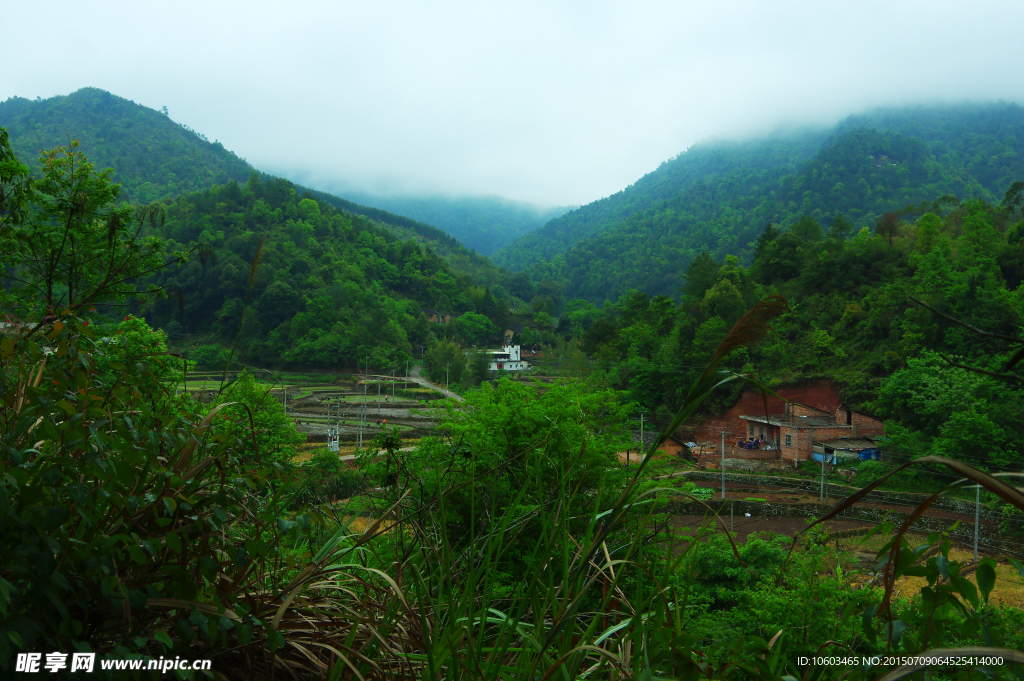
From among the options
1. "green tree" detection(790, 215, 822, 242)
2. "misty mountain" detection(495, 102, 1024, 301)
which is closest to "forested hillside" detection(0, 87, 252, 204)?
"misty mountain" detection(495, 102, 1024, 301)

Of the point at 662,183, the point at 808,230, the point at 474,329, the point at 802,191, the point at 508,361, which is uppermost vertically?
the point at 662,183

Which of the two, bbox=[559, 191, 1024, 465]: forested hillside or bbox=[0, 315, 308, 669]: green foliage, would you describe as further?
bbox=[559, 191, 1024, 465]: forested hillside

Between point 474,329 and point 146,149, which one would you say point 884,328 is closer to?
point 474,329

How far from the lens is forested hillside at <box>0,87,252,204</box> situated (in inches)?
2483

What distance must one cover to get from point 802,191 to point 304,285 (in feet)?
184

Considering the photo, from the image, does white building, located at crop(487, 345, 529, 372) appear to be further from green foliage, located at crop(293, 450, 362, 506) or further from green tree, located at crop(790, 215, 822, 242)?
green foliage, located at crop(293, 450, 362, 506)

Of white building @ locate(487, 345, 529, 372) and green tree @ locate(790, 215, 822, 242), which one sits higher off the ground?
green tree @ locate(790, 215, 822, 242)

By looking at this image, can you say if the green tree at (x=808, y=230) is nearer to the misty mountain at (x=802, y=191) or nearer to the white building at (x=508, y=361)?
the misty mountain at (x=802, y=191)

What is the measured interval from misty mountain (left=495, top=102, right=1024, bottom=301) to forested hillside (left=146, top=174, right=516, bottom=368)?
69.0 ft

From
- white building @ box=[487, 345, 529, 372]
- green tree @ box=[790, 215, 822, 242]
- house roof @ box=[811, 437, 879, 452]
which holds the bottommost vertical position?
house roof @ box=[811, 437, 879, 452]

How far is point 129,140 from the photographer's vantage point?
7394cm

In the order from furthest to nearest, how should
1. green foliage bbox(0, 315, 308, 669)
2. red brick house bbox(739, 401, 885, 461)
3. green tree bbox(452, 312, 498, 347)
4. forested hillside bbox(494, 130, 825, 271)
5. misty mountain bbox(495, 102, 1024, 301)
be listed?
forested hillside bbox(494, 130, 825, 271)
misty mountain bbox(495, 102, 1024, 301)
green tree bbox(452, 312, 498, 347)
red brick house bbox(739, 401, 885, 461)
green foliage bbox(0, 315, 308, 669)

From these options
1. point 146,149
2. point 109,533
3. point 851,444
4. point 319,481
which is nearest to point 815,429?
point 851,444

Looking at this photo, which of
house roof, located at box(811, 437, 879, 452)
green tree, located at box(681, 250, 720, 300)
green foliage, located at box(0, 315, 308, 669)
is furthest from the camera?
green tree, located at box(681, 250, 720, 300)
